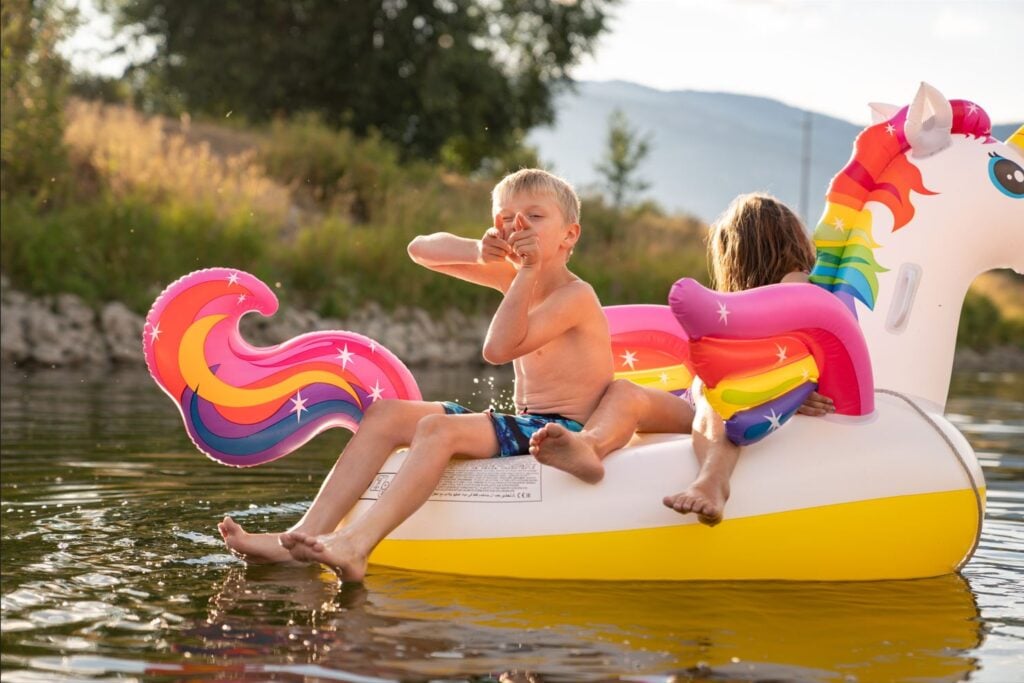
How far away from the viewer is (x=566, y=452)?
13.4 ft

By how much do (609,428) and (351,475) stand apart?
851 mm

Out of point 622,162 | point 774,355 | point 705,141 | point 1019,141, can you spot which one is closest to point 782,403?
point 774,355

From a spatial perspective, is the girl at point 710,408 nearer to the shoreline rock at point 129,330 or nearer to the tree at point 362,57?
the shoreline rock at point 129,330

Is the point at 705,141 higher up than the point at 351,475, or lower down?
higher up

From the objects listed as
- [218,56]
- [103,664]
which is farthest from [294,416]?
[218,56]

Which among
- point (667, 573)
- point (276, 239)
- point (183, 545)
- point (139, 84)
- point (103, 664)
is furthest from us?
point (139, 84)

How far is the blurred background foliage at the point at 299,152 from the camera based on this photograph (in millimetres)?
13562

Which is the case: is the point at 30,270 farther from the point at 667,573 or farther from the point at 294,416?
the point at 667,573

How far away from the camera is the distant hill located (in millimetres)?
139750

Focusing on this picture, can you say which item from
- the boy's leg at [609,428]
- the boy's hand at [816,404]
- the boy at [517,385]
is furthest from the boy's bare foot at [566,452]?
the boy's hand at [816,404]

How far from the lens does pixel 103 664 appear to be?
305cm

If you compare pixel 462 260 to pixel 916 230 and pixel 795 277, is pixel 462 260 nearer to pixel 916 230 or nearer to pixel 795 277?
pixel 795 277

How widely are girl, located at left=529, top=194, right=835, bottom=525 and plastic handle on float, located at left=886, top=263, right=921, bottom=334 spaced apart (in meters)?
0.33

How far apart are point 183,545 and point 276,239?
11.8m
